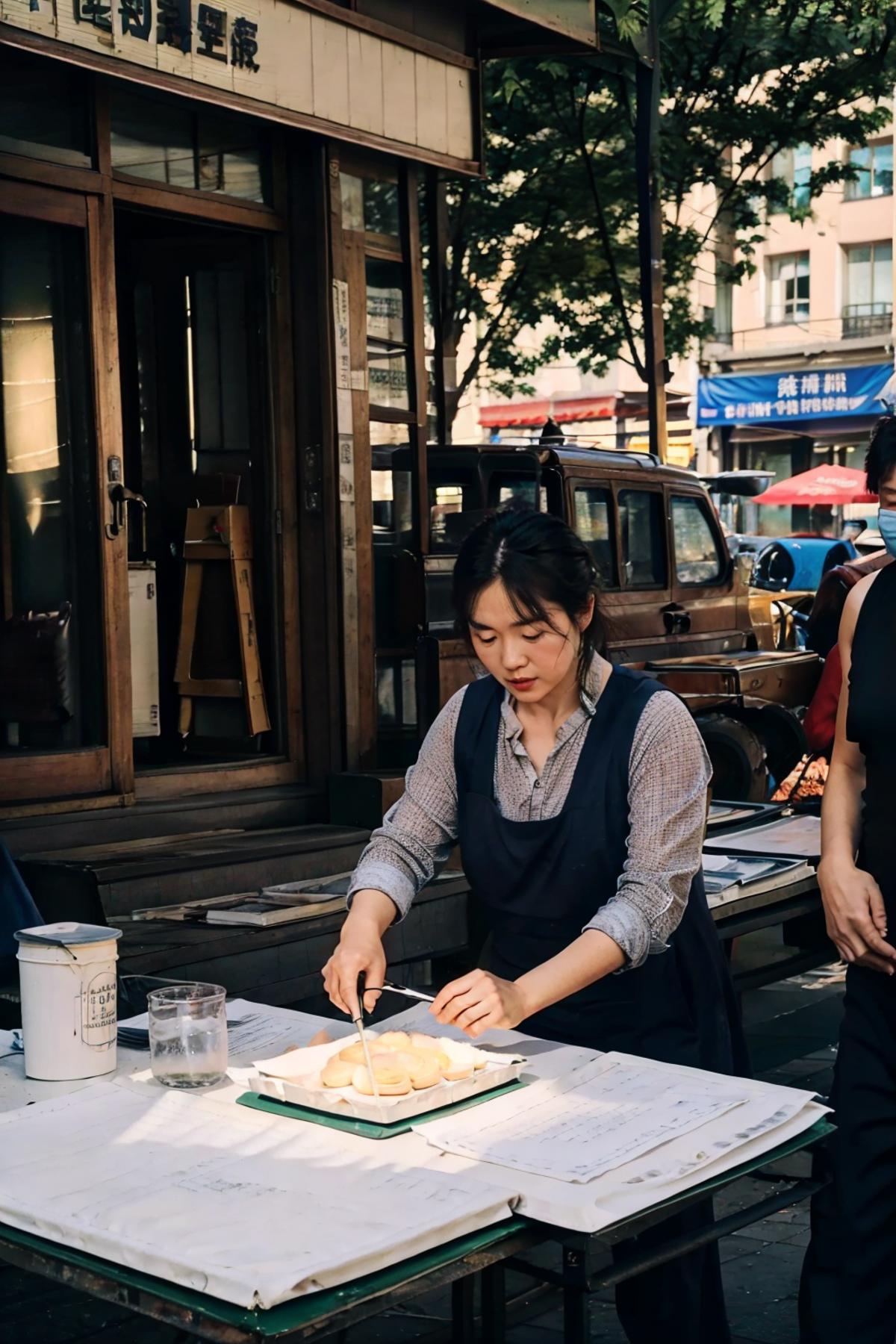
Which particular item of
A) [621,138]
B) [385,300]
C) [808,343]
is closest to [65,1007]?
[385,300]

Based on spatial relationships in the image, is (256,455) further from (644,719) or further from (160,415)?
(644,719)

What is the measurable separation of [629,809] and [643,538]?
6.29m

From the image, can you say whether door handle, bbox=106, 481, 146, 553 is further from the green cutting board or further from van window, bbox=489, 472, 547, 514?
the green cutting board

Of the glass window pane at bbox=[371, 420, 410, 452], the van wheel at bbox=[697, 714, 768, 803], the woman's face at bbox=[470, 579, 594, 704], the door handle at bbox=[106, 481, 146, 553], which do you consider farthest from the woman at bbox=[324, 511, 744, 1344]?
the van wheel at bbox=[697, 714, 768, 803]

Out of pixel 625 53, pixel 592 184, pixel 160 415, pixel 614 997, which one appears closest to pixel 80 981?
pixel 614 997

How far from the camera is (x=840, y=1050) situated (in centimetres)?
289

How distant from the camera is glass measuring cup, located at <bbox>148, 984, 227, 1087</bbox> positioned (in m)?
2.36

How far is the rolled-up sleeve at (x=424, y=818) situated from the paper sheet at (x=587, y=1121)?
70cm

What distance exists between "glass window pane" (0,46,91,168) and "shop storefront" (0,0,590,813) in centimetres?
1

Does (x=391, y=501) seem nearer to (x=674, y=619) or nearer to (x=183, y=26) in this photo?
(x=183, y=26)

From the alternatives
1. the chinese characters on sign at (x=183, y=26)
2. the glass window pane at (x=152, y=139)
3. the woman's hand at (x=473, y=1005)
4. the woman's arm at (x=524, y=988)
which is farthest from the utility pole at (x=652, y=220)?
the woman's hand at (x=473, y=1005)

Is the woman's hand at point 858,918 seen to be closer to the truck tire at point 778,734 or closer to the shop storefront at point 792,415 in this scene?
the truck tire at point 778,734

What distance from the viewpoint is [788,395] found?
3684cm

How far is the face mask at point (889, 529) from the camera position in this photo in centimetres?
289
